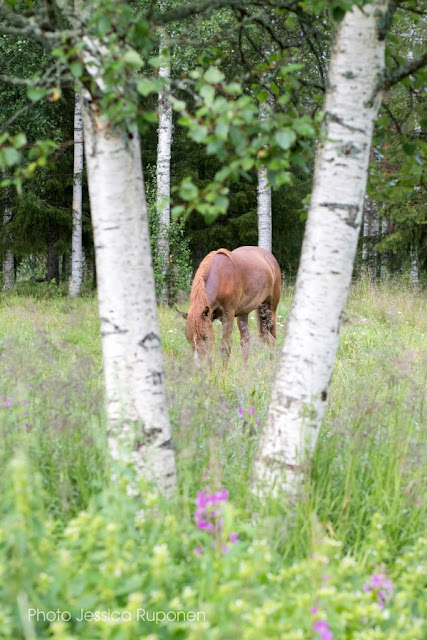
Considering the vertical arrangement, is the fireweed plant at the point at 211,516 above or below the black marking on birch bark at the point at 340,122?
below

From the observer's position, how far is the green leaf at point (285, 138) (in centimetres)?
219

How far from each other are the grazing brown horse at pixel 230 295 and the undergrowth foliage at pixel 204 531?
65.0 inches

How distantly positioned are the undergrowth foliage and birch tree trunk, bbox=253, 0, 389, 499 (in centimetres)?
20

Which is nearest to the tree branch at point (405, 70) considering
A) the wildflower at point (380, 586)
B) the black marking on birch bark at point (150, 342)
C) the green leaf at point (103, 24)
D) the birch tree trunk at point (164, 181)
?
the green leaf at point (103, 24)

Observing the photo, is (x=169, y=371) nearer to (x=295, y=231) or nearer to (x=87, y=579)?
(x=87, y=579)

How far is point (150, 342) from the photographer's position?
2516 mm

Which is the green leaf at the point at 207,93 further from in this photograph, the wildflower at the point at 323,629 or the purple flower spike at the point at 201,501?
the wildflower at the point at 323,629

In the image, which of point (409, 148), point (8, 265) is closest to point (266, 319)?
point (409, 148)

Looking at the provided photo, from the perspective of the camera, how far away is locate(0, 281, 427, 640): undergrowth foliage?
1629 mm

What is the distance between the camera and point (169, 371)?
4.04 meters

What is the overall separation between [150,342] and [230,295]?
4603 mm

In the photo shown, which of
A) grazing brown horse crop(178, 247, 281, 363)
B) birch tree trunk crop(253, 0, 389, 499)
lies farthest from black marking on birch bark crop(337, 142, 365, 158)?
grazing brown horse crop(178, 247, 281, 363)

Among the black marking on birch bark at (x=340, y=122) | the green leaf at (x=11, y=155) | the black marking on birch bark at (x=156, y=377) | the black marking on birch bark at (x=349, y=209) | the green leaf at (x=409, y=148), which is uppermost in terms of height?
the black marking on birch bark at (x=340, y=122)

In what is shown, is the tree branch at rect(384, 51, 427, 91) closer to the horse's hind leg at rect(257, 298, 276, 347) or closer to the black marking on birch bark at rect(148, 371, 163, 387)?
the black marking on birch bark at rect(148, 371, 163, 387)
